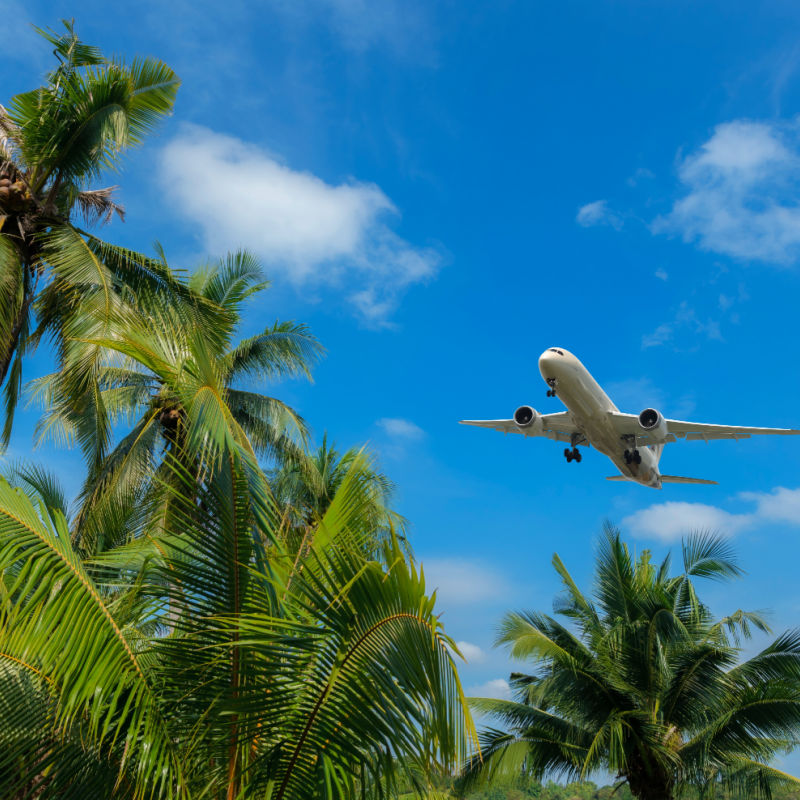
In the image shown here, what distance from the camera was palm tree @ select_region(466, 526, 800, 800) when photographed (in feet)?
52.3

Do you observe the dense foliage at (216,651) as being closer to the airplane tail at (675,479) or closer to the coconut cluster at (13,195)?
the coconut cluster at (13,195)

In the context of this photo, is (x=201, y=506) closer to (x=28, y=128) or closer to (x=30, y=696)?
(x=30, y=696)

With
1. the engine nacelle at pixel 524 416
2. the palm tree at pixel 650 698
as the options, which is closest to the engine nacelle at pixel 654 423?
the engine nacelle at pixel 524 416

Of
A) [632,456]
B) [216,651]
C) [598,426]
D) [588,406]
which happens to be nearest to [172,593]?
[216,651]

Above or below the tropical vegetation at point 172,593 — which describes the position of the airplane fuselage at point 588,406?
above

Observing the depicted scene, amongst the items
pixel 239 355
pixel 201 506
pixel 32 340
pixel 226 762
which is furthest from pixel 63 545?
pixel 239 355

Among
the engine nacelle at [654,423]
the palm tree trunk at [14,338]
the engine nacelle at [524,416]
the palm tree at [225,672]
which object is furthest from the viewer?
the engine nacelle at [524,416]

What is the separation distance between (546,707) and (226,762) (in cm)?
1405

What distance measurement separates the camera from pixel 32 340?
13820mm

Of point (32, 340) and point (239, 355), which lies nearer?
point (32, 340)

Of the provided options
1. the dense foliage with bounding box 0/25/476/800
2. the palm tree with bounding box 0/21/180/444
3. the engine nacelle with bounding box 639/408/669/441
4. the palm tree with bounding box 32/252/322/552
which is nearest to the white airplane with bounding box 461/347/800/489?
the engine nacelle with bounding box 639/408/669/441

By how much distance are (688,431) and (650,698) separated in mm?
19167

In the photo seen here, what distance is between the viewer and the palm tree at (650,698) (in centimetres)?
1594

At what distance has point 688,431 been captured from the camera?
33.9 metres
